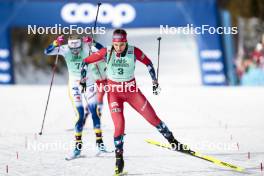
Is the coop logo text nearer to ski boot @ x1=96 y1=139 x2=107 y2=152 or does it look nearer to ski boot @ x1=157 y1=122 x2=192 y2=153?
ski boot @ x1=96 y1=139 x2=107 y2=152

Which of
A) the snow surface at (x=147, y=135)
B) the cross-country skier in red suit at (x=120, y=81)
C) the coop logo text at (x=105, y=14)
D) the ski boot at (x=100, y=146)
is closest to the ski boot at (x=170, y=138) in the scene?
the cross-country skier in red suit at (x=120, y=81)

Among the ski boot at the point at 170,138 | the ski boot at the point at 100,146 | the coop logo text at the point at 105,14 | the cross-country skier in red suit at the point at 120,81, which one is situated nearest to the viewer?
the cross-country skier in red suit at the point at 120,81

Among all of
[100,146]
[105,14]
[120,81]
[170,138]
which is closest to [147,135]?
[100,146]

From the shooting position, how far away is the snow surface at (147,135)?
7.81 metres

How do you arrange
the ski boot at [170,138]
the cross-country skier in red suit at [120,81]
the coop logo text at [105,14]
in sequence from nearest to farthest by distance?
1. the cross-country skier in red suit at [120,81]
2. the ski boot at [170,138]
3. the coop logo text at [105,14]

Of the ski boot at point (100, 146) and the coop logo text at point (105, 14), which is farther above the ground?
the coop logo text at point (105, 14)

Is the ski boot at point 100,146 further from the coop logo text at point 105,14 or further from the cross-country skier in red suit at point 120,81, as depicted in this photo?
the coop logo text at point 105,14

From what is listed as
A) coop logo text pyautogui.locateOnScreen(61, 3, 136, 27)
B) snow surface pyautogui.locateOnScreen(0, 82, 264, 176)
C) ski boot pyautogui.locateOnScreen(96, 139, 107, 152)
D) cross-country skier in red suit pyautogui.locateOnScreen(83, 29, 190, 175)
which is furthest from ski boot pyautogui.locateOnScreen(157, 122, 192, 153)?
coop logo text pyautogui.locateOnScreen(61, 3, 136, 27)

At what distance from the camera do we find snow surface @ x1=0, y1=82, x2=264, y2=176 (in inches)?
308

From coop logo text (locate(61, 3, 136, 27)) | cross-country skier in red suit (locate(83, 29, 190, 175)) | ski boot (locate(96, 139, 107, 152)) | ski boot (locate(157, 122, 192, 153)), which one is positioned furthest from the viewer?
coop logo text (locate(61, 3, 136, 27))

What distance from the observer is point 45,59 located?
99.1 feet

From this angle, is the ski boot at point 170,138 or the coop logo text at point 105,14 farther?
the coop logo text at point 105,14

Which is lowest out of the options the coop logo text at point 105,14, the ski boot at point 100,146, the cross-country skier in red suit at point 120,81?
the ski boot at point 100,146

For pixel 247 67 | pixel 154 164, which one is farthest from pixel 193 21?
pixel 154 164
